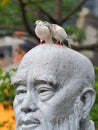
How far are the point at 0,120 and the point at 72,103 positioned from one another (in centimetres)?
390

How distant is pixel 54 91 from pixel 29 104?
0.26 meters

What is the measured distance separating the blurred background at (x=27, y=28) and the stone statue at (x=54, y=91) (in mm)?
2159

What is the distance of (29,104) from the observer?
556cm

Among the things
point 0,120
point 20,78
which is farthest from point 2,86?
point 20,78

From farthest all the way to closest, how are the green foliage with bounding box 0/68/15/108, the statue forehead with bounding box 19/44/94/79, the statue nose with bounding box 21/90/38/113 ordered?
1. the green foliage with bounding box 0/68/15/108
2. the statue forehead with bounding box 19/44/94/79
3. the statue nose with bounding box 21/90/38/113

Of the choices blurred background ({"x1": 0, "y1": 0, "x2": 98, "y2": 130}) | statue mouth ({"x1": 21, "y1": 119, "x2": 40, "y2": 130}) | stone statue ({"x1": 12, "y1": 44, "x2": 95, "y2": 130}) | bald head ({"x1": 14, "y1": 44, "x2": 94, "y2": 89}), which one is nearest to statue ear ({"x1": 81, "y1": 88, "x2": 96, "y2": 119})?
stone statue ({"x1": 12, "y1": 44, "x2": 95, "y2": 130})

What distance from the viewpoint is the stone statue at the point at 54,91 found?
5.55 m

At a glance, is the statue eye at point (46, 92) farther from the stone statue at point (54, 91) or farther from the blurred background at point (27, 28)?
the blurred background at point (27, 28)

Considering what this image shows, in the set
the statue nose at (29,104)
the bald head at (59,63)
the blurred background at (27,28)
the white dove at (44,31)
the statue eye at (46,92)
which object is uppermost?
the blurred background at (27,28)

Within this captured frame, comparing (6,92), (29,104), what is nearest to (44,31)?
(29,104)

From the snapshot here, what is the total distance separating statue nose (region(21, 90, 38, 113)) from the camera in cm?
555

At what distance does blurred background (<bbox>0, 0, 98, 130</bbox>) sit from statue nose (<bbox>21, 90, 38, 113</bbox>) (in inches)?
91.7

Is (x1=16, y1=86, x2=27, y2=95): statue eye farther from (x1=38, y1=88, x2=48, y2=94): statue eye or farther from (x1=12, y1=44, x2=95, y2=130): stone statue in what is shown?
(x1=38, y1=88, x2=48, y2=94): statue eye

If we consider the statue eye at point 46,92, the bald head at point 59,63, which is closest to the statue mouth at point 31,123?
the statue eye at point 46,92
